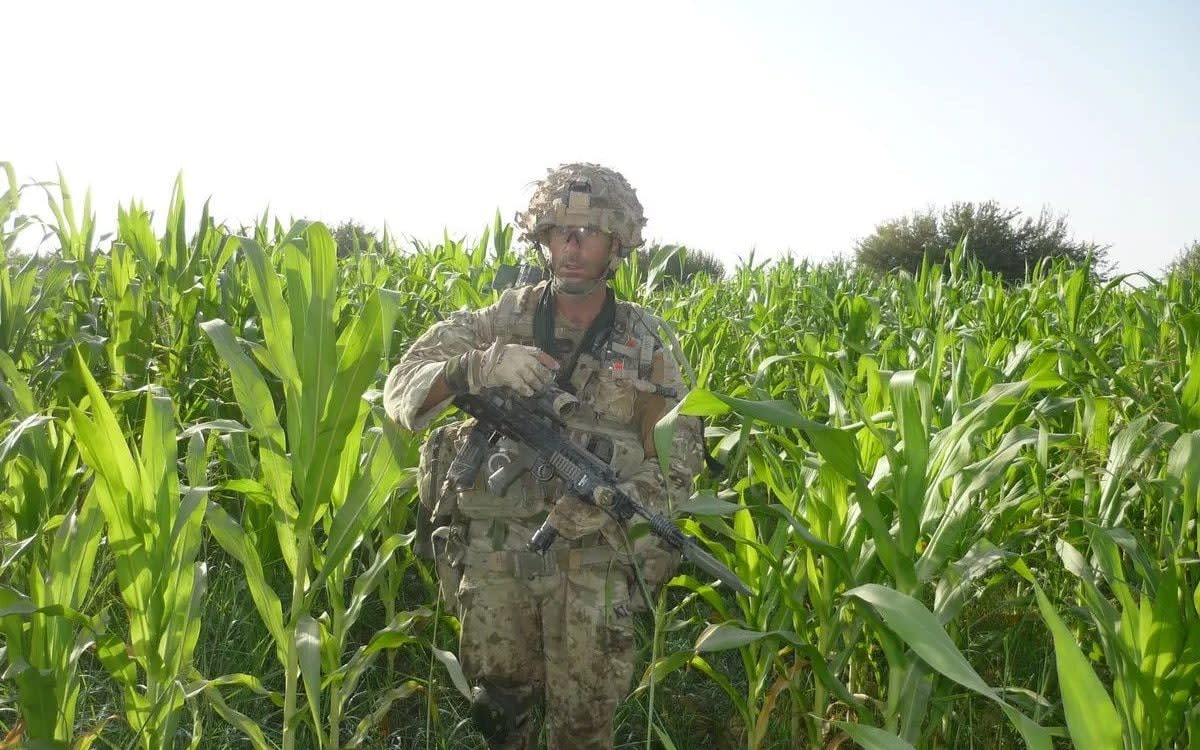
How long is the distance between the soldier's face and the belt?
2.32 feet

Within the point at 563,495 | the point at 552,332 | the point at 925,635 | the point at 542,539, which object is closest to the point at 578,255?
the point at 552,332

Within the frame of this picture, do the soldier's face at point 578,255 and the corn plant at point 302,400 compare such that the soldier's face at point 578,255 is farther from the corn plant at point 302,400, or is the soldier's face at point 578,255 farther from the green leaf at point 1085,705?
the green leaf at point 1085,705

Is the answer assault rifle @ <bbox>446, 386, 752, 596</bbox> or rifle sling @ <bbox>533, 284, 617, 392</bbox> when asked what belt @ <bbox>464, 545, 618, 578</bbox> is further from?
rifle sling @ <bbox>533, 284, 617, 392</bbox>

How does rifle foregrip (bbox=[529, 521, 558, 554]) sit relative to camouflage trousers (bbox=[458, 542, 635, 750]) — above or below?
above

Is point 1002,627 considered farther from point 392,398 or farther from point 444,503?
point 392,398

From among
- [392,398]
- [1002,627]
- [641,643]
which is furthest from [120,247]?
[1002,627]

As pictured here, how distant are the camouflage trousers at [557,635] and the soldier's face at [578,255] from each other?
2.45ft

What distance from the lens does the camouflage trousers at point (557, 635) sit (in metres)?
2.39

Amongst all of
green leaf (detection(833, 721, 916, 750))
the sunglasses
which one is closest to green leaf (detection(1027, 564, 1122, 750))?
green leaf (detection(833, 721, 916, 750))

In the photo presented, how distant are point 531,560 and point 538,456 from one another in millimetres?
305

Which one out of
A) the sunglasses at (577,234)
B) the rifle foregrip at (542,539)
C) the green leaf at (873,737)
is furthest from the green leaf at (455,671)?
the sunglasses at (577,234)

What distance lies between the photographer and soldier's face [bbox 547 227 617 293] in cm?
250

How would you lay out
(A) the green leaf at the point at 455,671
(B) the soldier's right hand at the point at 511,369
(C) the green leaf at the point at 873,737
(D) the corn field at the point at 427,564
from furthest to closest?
(B) the soldier's right hand at the point at 511,369 → (A) the green leaf at the point at 455,671 → (D) the corn field at the point at 427,564 → (C) the green leaf at the point at 873,737

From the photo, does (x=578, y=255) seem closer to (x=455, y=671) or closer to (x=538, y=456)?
(x=538, y=456)
